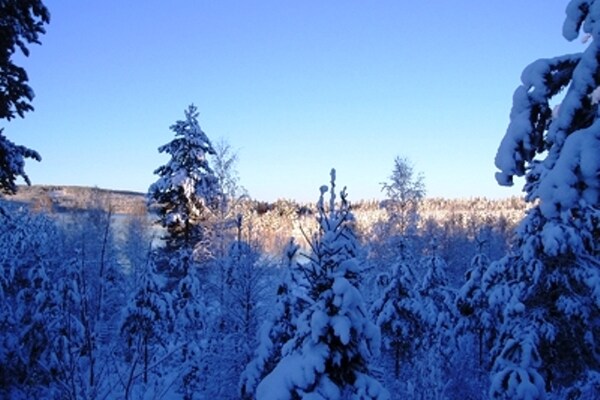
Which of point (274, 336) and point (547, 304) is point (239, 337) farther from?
point (547, 304)

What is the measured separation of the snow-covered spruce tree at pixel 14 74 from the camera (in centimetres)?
869

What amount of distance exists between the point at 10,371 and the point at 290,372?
778cm

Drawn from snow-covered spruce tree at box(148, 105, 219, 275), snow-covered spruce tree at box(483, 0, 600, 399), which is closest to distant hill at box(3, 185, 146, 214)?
snow-covered spruce tree at box(148, 105, 219, 275)

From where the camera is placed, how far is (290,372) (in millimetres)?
6566

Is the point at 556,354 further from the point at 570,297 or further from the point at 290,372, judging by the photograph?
the point at 290,372

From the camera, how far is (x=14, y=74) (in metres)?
8.91

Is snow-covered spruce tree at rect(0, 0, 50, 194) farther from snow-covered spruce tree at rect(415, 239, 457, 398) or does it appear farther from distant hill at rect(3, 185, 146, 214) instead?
distant hill at rect(3, 185, 146, 214)

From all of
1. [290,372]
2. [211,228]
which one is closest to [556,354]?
[290,372]

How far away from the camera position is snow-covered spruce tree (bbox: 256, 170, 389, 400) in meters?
6.52

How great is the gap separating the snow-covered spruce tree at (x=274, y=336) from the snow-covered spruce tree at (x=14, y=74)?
7355 mm

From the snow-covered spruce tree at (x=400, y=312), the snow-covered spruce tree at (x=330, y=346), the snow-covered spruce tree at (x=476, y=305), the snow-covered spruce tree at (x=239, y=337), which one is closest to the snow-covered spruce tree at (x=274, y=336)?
the snow-covered spruce tree at (x=239, y=337)

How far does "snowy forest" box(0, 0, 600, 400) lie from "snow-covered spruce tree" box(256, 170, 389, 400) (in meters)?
0.02

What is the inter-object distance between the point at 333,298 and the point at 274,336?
24.1 feet

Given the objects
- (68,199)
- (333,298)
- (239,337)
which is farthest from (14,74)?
(68,199)
